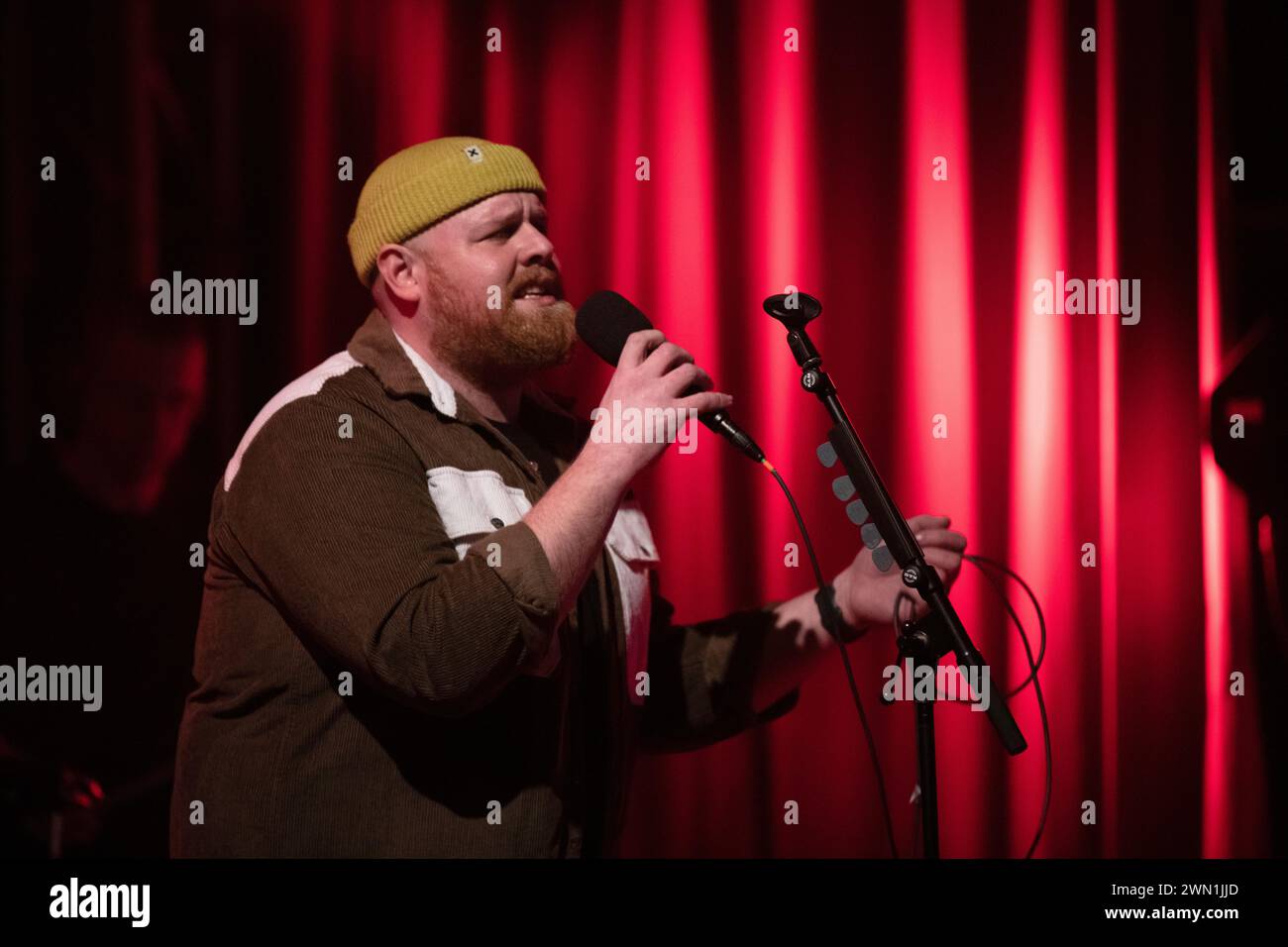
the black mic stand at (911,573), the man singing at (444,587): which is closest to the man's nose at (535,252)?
the man singing at (444,587)

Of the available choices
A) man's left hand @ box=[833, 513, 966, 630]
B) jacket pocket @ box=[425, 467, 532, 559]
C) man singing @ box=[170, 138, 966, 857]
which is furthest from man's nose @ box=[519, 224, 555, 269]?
man's left hand @ box=[833, 513, 966, 630]

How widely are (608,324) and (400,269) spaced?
363 mm

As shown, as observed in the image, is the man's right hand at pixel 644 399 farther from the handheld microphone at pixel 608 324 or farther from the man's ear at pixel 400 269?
the man's ear at pixel 400 269

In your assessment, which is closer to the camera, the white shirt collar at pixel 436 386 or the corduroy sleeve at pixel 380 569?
the corduroy sleeve at pixel 380 569

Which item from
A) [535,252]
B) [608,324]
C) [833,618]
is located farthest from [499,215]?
[833,618]

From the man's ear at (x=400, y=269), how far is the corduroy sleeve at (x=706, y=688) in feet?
2.04

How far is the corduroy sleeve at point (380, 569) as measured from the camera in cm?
118

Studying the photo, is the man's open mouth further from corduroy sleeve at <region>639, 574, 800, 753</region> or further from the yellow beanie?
corduroy sleeve at <region>639, 574, 800, 753</region>

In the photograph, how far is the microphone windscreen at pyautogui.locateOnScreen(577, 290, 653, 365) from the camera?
1427 mm

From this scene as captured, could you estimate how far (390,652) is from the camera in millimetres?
1195

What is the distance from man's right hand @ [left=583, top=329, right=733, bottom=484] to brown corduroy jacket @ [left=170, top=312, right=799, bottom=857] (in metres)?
0.12

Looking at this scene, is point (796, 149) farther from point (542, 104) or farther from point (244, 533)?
point (244, 533)

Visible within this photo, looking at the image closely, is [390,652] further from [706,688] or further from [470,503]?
[706,688]
